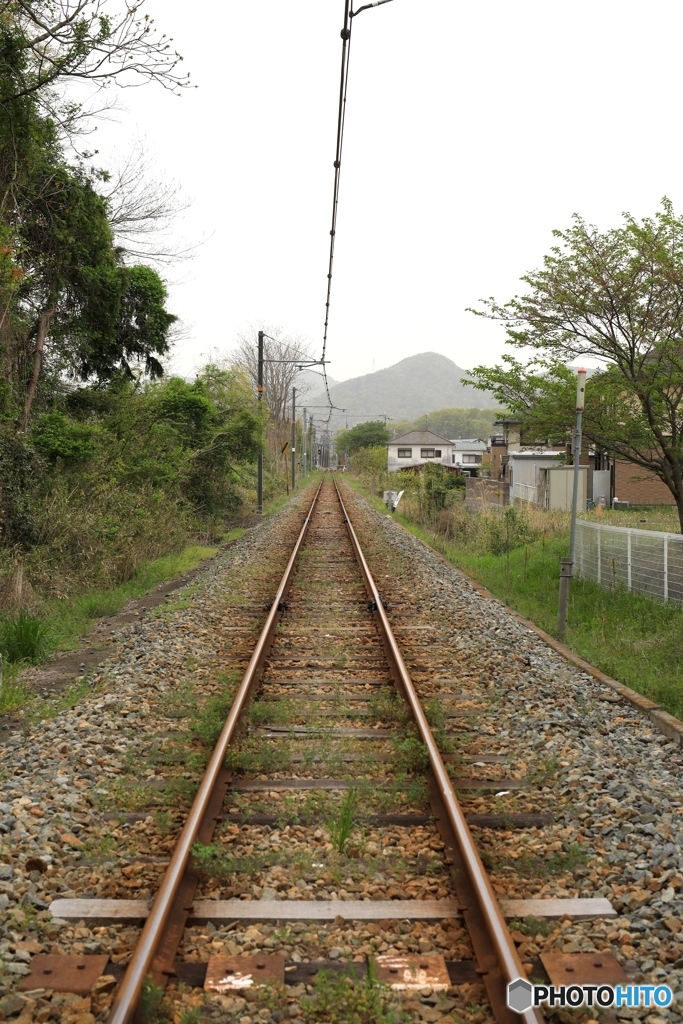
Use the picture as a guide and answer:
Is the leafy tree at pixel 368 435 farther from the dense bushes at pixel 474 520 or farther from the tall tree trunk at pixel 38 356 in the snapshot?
the tall tree trunk at pixel 38 356

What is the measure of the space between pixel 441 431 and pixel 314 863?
176312 mm

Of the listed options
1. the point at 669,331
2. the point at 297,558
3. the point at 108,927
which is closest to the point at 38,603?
the point at 297,558

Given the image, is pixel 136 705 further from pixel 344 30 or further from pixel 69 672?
pixel 344 30

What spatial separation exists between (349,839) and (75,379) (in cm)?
1622

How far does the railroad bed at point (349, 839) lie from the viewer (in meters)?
3.28

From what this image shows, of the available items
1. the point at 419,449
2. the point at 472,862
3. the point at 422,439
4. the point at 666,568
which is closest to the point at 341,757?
the point at 472,862

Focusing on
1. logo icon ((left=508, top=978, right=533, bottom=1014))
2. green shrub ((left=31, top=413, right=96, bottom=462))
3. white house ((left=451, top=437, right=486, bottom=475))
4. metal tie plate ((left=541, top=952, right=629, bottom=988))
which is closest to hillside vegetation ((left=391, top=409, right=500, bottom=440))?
white house ((left=451, top=437, right=486, bottom=475))

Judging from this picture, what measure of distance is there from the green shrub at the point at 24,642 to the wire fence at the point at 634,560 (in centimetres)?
764

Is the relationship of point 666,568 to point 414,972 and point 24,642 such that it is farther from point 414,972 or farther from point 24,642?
point 414,972

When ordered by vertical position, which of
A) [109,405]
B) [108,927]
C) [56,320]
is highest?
[56,320]

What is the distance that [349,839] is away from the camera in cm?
442

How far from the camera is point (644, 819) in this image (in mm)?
4590

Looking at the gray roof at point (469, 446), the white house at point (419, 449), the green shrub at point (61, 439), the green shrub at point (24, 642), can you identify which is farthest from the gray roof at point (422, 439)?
the green shrub at point (24, 642)

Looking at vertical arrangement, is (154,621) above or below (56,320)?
below
